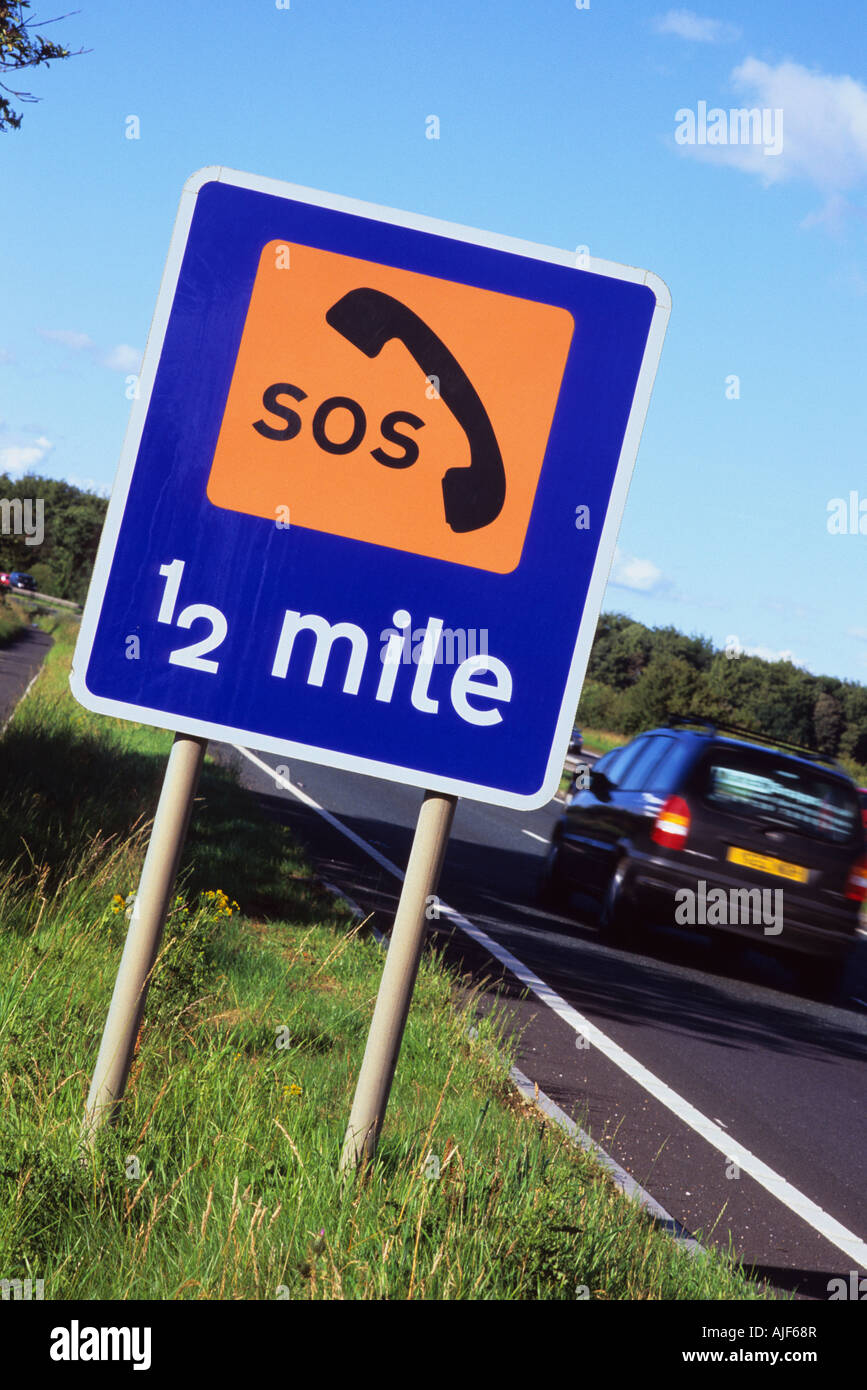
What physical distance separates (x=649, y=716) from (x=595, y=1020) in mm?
57477

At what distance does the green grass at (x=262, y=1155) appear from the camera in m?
3.01

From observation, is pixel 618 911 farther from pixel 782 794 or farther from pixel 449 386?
pixel 449 386

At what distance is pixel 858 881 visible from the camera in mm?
11086

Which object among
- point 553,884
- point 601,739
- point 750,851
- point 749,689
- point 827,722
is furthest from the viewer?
point 827,722

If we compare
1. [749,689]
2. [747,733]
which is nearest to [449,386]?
[747,733]

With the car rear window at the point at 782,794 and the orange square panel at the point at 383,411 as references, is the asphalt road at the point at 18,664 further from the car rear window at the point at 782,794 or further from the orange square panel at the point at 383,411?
the orange square panel at the point at 383,411

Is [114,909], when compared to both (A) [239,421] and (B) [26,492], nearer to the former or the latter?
(A) [239,421]

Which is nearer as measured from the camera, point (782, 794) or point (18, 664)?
point (782, 794)

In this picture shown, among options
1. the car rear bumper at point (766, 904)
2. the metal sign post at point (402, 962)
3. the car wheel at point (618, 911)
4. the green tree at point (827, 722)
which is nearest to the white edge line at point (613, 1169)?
the metal sign post at point (402, 962)

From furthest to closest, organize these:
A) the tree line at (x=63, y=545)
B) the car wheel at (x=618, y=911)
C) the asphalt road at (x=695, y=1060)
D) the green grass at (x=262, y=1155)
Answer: the tree line at (x=63, y=545) < the car wheel at (x=618, y=911) < the asphalt road at (x=695, y=1060) < the green grass at (x=262, y=1155)

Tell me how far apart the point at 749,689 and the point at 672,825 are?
100 meters

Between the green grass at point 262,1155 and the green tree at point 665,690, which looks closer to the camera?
the green grass at point 262,1155

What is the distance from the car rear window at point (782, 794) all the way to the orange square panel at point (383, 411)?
27.7 ft

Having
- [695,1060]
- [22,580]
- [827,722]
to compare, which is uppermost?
[827,722]
